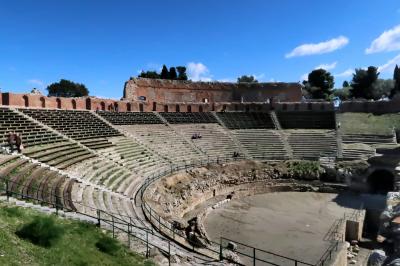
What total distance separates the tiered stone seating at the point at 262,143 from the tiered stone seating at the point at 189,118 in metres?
4.19

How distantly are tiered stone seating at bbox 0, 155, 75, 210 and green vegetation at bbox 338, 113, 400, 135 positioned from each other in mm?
33475

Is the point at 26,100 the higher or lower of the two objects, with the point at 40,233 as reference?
higher

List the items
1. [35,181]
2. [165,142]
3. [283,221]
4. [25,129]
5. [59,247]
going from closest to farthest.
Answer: [59,247] < [35,181] < [283,221] < [25,129] < [165,142]

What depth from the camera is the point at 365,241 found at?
20.1m

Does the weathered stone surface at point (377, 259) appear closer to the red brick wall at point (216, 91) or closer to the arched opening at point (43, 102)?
the arched opening at point (43, 102)

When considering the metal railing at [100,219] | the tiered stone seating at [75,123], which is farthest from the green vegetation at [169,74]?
the metal railing at [100,219]

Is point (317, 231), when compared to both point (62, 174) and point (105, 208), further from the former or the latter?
point (62, 174)

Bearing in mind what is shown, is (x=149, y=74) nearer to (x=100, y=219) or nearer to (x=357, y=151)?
(x=357, y=151)

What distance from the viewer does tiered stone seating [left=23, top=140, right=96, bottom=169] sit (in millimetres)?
18703

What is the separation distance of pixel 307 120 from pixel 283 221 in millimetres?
25781

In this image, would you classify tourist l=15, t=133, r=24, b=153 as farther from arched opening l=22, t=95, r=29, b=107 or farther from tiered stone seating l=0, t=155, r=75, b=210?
arched opening l=22, t=95, r=29, b=107

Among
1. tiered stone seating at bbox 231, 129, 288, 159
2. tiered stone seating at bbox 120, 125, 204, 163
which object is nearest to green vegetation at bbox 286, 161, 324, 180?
tiered stone seating at bbox 231, 129, 288, 159

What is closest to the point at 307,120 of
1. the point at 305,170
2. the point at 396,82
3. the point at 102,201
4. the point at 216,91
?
the point at 305,170

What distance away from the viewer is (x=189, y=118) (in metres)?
43.4
